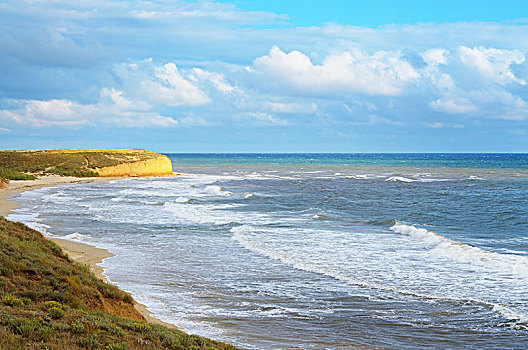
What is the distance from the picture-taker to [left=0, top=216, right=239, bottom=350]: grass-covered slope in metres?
6.78

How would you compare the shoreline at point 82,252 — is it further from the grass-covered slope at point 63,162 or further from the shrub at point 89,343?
the grass-covered slope at point 63,162

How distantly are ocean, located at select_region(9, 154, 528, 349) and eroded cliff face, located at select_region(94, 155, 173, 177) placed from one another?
37.3 m

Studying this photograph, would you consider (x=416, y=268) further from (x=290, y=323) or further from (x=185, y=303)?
(x=185, y=303)

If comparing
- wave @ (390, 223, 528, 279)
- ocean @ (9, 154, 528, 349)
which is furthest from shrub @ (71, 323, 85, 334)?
wave @ (390, 223, 528, 279)

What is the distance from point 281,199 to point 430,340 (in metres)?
30.3

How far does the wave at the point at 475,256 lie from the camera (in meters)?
15.6

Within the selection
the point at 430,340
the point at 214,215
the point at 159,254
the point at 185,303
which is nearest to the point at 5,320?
the point at 185,303

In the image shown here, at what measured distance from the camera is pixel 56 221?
25.5 m

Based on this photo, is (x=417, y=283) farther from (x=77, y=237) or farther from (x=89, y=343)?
(x=77, y=237)

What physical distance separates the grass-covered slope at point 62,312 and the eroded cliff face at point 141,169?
60.1 m

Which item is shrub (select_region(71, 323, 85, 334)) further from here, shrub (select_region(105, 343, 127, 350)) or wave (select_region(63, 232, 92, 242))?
wave (select_region(63, 232, 92, 242))

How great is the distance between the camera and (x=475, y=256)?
17.5 m

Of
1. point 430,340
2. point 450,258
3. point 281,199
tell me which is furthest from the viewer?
point 281,199

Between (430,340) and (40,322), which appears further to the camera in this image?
(430,340)
